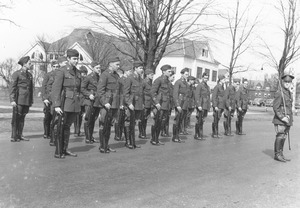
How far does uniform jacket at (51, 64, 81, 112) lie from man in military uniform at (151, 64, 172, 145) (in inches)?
113

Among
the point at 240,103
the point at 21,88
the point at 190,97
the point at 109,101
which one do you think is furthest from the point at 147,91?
the point at 240,103

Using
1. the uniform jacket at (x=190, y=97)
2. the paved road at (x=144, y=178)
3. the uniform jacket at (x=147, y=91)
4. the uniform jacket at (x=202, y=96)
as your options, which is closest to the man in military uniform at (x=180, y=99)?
the uniform jacket at (x=190, y=97)

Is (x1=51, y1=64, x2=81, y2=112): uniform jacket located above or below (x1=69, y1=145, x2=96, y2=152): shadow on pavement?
above

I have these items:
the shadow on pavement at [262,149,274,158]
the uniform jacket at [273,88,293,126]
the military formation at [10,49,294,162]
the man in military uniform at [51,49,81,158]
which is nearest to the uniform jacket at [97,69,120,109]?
the military formation at [10,49,294,162]

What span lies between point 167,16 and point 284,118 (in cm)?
765

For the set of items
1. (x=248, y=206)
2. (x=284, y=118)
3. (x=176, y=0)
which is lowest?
(x=248, y=206)

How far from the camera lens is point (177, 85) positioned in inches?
372

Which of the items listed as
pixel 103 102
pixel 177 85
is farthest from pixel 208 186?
pixel 177 85

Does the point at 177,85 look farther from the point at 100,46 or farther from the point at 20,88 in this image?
the point at 100,46

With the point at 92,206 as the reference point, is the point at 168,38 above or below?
above

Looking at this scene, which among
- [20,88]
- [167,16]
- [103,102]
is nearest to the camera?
[103,102]

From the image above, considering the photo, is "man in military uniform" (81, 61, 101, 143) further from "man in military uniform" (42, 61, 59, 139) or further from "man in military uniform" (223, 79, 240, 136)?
"man in military uniform" (223, 79, 240, 136)

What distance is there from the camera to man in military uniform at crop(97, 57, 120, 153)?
291 inches

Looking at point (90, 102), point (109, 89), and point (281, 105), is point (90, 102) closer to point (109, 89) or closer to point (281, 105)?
point (109, 89)
